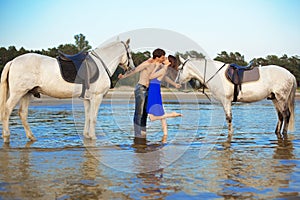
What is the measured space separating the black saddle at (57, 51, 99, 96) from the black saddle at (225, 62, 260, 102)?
3.79m

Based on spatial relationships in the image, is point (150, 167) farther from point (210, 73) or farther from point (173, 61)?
point (210, 73)

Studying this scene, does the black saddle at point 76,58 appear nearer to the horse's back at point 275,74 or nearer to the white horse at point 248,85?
the white horse at point 248,85

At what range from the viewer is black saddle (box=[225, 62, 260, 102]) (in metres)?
10.3

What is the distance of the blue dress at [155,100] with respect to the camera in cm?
878

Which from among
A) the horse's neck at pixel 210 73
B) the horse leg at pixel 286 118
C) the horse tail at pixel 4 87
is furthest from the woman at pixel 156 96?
the horse leg at pixel 286 118

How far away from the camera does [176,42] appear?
7852 millimetres

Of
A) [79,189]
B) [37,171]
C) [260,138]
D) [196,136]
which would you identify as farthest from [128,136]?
[79,189]

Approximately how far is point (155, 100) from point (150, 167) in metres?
2.88

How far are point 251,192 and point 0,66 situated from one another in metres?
42.8

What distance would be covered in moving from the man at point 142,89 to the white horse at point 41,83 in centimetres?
63

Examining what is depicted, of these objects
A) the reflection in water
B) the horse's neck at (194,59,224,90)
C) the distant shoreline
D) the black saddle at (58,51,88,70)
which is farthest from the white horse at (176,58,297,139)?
the black saddle at (58,51,88,70)

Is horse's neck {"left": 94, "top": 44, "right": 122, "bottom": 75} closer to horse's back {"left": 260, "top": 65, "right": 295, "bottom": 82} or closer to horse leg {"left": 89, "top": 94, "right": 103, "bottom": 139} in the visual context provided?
horse leg {"left": 89, "top": 94, "right": 103, "bottom": 139}

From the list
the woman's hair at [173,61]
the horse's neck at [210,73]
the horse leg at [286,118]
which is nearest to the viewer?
the woman's hair at [173,61]

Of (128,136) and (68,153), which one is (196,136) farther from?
(68,153)
